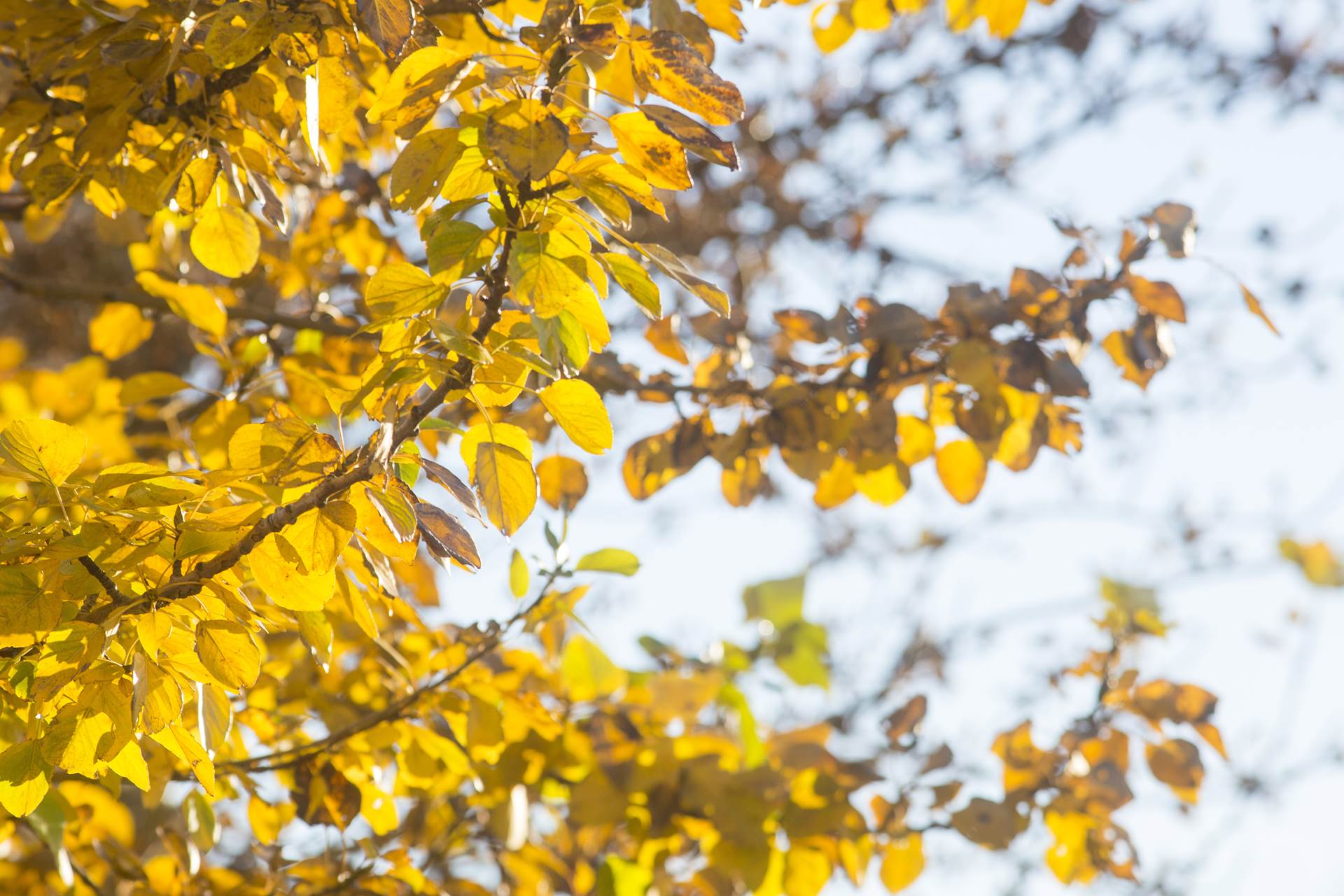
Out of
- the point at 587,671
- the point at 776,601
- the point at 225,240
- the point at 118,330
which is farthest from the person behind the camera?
the point at 776,601

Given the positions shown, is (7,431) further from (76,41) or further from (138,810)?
(138,810)

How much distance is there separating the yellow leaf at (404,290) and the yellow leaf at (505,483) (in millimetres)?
109

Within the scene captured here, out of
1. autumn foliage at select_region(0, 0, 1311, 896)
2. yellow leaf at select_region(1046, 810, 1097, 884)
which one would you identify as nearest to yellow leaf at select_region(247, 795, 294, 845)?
autumn foliage at select_region(0, 0, 1311, 896)

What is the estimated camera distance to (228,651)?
0.71 m

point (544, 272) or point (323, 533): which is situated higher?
point (544, 272)

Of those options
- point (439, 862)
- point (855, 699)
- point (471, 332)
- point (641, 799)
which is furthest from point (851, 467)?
point (855, 699)

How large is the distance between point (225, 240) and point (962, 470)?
931 millimetres

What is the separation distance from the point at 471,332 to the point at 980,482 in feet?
2.73

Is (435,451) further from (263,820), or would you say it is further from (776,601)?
(776,601)

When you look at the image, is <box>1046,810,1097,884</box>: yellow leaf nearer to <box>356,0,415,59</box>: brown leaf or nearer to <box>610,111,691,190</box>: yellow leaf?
<box>610,111,691,190</box>: yellow leaf

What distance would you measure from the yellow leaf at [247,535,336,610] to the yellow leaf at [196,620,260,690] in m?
0.03

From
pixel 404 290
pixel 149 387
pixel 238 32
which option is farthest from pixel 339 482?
pixel 149 387

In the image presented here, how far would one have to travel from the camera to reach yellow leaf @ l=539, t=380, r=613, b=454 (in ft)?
2.44

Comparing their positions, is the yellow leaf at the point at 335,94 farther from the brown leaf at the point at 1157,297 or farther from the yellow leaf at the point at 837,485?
the brown leaf at the point at 1157,297
